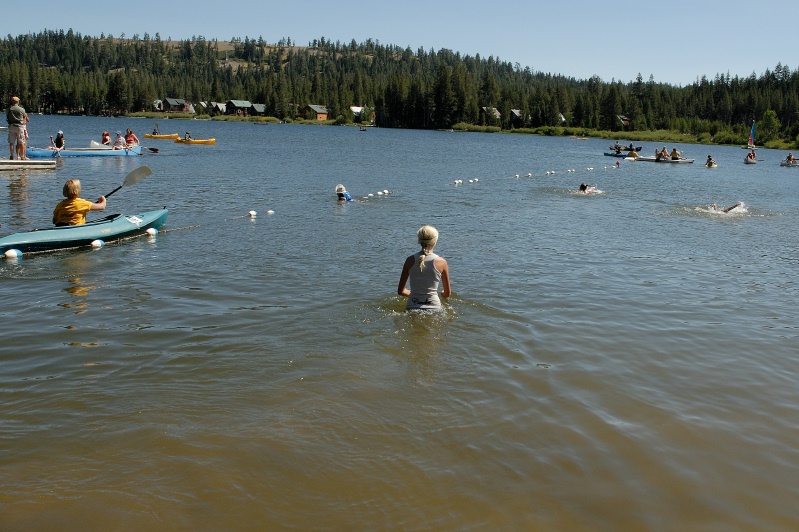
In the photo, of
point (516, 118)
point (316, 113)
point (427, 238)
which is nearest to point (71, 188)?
point (427, 238)

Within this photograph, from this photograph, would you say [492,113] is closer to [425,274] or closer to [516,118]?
[516,118]

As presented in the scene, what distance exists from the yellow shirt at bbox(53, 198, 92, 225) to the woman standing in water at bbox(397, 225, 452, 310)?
31.1 feet

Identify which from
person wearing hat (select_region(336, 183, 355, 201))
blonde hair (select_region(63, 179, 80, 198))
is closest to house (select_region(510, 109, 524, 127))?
person wearing hat (select_region(336, 183, 355, 201))

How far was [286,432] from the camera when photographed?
23.1ft

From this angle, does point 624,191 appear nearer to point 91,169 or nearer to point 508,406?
point 91,169

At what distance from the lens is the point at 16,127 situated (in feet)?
109

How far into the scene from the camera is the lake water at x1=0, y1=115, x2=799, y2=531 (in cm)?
589

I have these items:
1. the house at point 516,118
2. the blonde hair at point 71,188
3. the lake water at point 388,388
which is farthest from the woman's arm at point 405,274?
the house at point 516,118

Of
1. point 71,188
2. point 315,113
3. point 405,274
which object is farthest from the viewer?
point 315,113

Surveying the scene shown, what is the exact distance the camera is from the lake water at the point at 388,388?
589cm

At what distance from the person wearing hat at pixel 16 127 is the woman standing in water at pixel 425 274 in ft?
87.3

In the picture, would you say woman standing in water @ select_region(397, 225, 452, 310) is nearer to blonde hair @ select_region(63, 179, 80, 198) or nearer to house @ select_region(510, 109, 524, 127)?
blonde hair @ select_region(63, 179, 80, 198)

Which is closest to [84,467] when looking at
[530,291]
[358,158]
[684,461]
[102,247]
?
[684,461]

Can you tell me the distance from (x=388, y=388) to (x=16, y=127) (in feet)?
106
